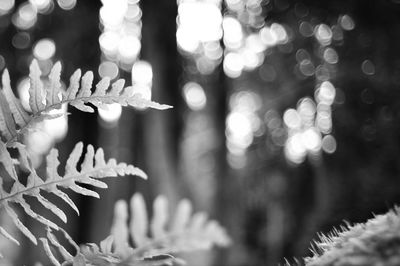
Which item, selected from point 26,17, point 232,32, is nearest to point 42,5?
point 26,17

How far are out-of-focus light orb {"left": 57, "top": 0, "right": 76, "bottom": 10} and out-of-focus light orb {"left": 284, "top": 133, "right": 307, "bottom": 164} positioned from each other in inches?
239

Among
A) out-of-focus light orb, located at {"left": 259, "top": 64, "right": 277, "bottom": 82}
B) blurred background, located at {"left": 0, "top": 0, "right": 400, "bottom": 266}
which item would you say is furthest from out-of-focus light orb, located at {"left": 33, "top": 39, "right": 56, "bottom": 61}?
out-of-focus light orb, located at {"left": 259, "top": 64, "right": 277, "bottom": 82}

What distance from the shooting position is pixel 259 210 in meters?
14.2

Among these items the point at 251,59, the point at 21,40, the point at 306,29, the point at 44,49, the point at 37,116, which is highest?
the point at 21,40

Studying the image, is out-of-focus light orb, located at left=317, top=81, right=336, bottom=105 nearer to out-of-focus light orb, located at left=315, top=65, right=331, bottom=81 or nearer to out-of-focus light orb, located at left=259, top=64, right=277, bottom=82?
out-of-focus light orb, located at left=315, top=65, right=331, bottom=81

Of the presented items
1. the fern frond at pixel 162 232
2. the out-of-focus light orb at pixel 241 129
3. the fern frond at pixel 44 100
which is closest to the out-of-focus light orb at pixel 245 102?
the out-of-focus light orb at pixel 241 129

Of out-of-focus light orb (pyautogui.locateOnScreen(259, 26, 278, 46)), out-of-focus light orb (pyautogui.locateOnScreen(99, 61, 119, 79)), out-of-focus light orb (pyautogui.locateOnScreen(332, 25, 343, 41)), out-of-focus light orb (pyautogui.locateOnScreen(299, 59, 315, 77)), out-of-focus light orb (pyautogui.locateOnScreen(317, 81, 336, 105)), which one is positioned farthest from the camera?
out-of-focus light orb (pyautogui.locateOnScreen(299, 59, 315, 77))

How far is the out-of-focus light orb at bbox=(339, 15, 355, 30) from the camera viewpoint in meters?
7.99

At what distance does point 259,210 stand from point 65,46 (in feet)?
27.5

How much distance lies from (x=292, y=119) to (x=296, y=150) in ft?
3.39

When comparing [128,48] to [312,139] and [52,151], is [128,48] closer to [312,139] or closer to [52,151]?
[312,139]

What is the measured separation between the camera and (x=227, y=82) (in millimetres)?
9438

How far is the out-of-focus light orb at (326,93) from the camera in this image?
30.2 feet

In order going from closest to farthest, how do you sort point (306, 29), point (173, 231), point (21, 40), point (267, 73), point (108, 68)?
point (173, 231) → point (21, 40) → point (306, 29) → point (108, 68) → point (267, 73)
